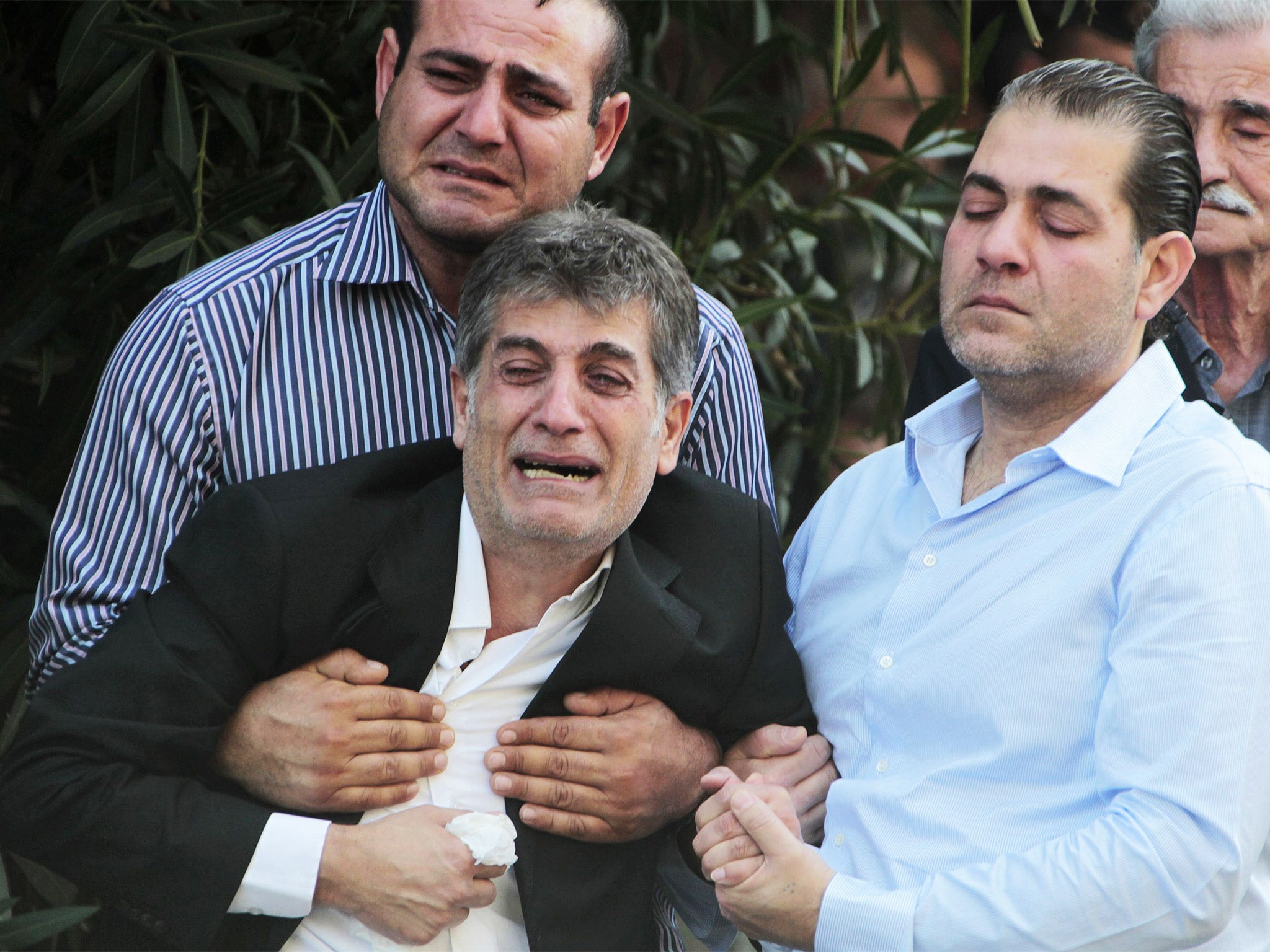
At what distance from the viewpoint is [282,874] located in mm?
1804

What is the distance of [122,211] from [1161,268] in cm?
173

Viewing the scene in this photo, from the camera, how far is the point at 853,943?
1.70 m

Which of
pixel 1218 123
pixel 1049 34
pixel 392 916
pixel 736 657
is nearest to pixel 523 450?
pixel 736 657

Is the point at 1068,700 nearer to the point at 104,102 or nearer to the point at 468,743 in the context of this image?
the point at 468,743

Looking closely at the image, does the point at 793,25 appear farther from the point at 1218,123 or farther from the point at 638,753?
the point at 638,753

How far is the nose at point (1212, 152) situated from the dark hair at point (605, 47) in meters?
0.92

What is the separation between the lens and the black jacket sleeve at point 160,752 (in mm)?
1779

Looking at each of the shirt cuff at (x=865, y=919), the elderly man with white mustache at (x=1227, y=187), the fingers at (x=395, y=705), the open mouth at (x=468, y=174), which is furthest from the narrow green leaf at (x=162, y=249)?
the elderly man with white mustache at (x=1227, y=187)

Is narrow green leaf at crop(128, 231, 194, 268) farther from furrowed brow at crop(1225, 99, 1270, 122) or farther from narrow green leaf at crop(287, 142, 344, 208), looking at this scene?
furrowed brow at crop(1225, 99, 1270, 122)

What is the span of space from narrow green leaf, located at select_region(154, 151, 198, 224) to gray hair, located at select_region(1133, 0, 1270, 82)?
5.30 ft

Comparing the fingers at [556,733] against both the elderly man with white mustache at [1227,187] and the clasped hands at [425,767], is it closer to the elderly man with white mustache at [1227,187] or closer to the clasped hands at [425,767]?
the clasped hands at [425,767]

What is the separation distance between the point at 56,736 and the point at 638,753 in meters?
0.73

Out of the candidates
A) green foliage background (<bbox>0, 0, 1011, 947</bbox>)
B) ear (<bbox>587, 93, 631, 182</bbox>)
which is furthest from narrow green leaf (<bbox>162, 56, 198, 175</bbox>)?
ear (<bbox>587, 93, 631, 182</bbox>)

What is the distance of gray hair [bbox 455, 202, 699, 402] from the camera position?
6.31 feet
